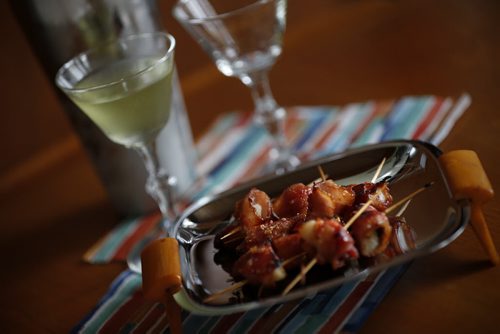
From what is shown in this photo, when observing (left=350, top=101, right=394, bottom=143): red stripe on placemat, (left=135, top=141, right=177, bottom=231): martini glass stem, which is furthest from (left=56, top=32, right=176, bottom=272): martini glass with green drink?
(left=350, top=101, right=394, bottom=143): red stripe on placemat

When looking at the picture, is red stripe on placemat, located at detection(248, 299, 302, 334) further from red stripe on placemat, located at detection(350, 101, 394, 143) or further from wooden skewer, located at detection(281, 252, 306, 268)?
red stripe on placemat, located at detection(350, 101, 394, 143)

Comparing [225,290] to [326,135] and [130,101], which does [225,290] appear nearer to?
[130,101]

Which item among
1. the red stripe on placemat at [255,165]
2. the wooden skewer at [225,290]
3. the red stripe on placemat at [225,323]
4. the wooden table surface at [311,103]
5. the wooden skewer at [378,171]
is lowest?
the red stripe on placemat at [255,165]

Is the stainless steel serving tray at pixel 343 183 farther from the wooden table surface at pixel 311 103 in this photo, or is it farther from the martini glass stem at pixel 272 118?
the martini glass stem at pixel 272 118

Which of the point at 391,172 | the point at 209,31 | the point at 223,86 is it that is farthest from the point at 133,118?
the point at 223,86

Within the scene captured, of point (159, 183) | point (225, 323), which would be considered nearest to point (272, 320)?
point (225, 323)

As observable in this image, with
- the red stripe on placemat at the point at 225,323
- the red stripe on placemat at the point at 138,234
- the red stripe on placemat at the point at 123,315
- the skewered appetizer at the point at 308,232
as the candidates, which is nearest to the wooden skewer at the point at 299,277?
the skewered appetizer at the point at 308,232

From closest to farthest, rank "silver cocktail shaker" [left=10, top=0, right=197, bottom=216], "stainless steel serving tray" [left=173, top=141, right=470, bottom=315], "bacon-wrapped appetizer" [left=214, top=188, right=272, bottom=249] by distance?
"stainless steel serving tray" [left=173, top=141, right=470, bottom=315], "bacon-wrapped appetizer" [left=214, top=188, right=272, bottom=249], "silver cocktail shaker" [left=10, top=0, right=197, bottom=216]
